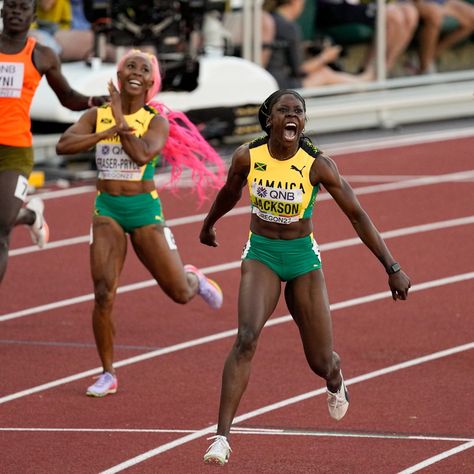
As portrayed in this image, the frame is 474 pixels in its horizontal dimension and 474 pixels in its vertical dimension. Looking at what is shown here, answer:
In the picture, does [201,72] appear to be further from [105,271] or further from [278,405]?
[278,405]

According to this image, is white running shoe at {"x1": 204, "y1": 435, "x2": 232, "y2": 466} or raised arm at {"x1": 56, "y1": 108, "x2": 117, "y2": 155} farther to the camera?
raised arm at {"x1": 56, "y1": 108, "x2": 117, "y2": 155}

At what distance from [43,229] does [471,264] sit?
375 centimetres

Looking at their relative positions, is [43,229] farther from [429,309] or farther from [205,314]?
[429,309]

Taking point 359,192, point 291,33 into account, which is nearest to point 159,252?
point 359,192

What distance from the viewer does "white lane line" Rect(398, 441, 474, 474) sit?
7.31 m

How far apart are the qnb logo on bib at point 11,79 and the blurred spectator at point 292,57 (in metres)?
9.34

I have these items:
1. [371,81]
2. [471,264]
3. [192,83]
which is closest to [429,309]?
[471,264]

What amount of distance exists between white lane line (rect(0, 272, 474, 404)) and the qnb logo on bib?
72.2 inches

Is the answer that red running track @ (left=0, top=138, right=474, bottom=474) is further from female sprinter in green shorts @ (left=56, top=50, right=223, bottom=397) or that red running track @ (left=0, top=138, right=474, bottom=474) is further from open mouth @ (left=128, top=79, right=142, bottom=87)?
open mouth @ (left=128, top=79, right=142, bottom=87)

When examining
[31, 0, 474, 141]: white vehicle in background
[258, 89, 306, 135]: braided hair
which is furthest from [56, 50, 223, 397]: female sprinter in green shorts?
[31, 0, 474, 141]: white vehicle in background

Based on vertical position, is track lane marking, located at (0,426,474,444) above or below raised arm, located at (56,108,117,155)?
below

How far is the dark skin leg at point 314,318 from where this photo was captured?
23.8ft

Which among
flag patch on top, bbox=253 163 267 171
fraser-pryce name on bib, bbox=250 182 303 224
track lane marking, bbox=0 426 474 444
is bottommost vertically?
track lane marking, bbox=0 426 474 444

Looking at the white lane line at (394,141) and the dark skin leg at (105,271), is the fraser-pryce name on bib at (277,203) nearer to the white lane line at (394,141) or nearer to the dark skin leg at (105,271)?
the dark skin leg at (105,271)
